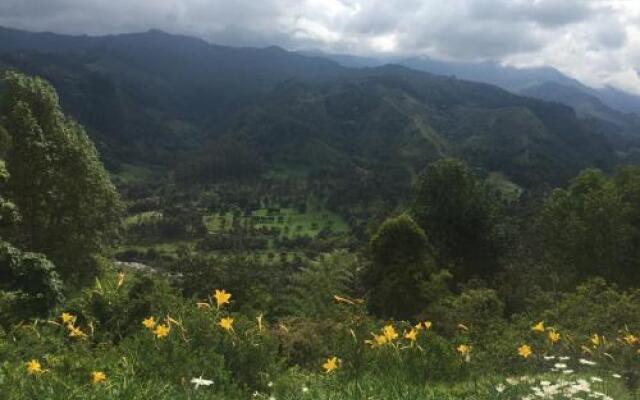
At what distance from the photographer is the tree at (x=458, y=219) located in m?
39.6

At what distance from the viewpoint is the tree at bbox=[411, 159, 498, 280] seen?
3959cm

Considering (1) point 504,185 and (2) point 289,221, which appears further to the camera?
(1) point 504,185

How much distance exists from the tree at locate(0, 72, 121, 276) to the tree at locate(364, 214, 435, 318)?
50.4 feet

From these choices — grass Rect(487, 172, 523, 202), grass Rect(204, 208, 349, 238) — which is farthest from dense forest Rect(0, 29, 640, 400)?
grass Rect(487, 172, 523, 202)

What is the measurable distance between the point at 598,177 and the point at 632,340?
3769 cm

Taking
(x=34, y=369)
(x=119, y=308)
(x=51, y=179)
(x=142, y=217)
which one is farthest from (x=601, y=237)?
(x=142, y=217)

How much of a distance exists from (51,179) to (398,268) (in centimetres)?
1885

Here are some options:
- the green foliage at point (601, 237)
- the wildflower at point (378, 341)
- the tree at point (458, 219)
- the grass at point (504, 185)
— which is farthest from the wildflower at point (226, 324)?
the grass at point (504, 185)

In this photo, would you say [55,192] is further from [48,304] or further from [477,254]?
[477,254]

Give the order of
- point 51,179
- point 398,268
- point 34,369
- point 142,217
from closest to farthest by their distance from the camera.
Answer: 1. point 34,369
2. point 51,179
3. point 398,268
4. point 142,217

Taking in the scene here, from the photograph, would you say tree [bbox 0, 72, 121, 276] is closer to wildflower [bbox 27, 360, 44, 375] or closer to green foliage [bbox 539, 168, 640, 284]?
wildflower [bbox 27, 360, 44, 375]

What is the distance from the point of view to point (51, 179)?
2409cm

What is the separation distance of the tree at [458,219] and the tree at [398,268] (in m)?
5.60

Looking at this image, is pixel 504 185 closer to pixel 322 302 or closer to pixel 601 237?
pixel 601 237
